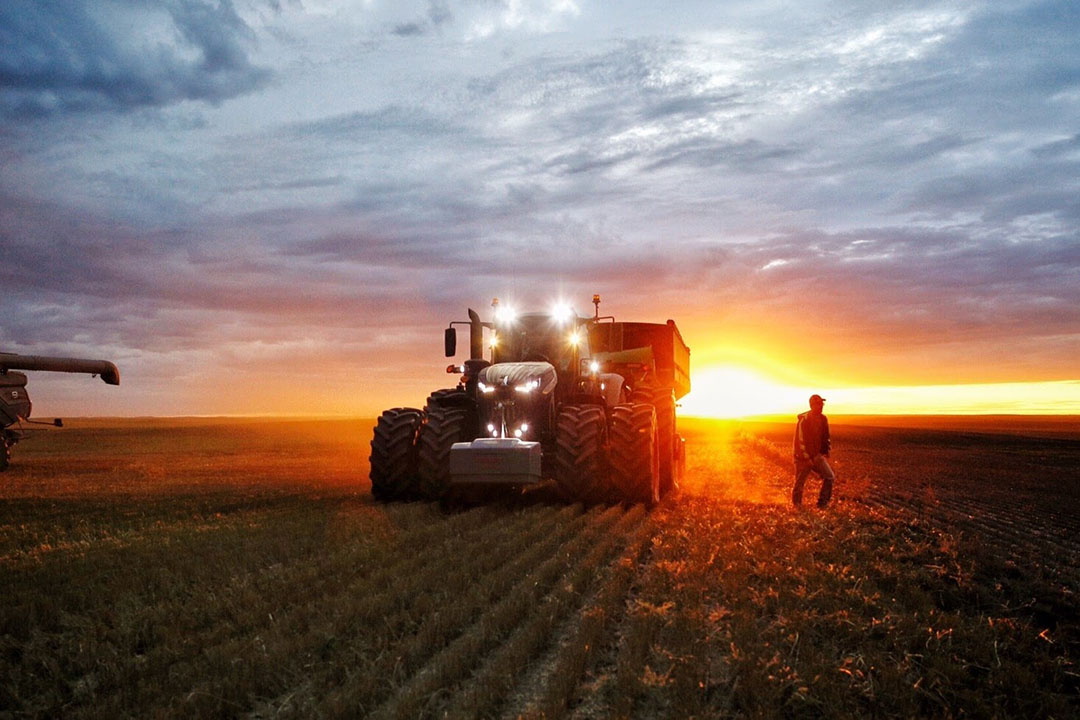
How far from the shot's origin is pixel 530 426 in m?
13.2

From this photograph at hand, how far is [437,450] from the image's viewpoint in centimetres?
1279

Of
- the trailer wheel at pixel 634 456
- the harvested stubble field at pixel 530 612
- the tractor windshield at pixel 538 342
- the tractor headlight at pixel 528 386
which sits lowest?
the harvested stubble field at pixel 530 612

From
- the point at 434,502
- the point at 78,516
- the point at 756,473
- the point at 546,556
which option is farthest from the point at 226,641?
the point at 756,473

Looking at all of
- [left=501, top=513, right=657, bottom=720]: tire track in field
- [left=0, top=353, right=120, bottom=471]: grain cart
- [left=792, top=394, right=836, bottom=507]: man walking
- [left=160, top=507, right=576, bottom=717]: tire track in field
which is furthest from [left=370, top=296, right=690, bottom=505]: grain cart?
[left=0, top=353, right=120, bottom=471]: grain cart

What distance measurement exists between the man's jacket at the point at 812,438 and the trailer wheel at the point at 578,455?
163 inches

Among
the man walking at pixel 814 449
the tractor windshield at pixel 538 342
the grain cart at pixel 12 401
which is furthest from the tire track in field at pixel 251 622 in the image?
the grain cart at pixel 12 401

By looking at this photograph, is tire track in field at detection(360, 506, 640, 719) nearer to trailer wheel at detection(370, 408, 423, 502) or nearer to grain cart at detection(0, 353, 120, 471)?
trailer wheel at detection(370, 408, 423, 502)

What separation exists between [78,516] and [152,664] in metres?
8.44

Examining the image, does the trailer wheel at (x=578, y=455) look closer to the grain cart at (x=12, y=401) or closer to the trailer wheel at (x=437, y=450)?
the trailer wheel at (x=437, y=450)

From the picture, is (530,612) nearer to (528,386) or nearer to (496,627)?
(496,627)

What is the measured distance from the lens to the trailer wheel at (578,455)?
12695 millimetres

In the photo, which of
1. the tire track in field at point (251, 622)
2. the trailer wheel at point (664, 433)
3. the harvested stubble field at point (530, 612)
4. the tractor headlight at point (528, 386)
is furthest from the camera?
the trailer wheel at point (664, 433)

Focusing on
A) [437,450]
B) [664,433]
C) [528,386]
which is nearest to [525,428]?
[528,386]

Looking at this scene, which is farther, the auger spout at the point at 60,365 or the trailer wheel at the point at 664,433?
the auger spout at the point at 60,365
